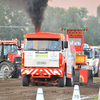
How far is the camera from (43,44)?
1616 centimetres

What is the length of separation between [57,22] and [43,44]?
9435 cm

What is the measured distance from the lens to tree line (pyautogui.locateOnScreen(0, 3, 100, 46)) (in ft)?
288

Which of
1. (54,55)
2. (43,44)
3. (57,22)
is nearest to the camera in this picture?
(54,55)

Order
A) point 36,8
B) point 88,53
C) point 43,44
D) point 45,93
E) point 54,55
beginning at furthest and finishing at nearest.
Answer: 1. point 88,53
2. point 36,8
3. point 43,44
4. point 54,55
5. point 45,93

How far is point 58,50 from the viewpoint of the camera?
16.1 meters

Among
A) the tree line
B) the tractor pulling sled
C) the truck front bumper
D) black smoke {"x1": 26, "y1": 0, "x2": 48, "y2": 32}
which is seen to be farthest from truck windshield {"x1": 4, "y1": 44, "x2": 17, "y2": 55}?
the tree line

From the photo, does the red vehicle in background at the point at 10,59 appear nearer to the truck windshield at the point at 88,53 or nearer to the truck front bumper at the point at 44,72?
the truck windshield at the point at 88,53

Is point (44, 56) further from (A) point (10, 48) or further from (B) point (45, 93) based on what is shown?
(A) point (10, 48)

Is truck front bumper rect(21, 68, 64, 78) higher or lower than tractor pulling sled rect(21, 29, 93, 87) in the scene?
lower

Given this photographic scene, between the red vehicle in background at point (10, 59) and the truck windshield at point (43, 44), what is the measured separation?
7830 mm

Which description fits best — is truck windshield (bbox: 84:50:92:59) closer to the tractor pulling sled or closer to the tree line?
the tractor pulling sled

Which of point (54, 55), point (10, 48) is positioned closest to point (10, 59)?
point (10, 48)

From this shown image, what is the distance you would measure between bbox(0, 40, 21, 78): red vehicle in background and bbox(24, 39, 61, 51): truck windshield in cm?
783

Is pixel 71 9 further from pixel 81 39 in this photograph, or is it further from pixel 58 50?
pixel 58 50
